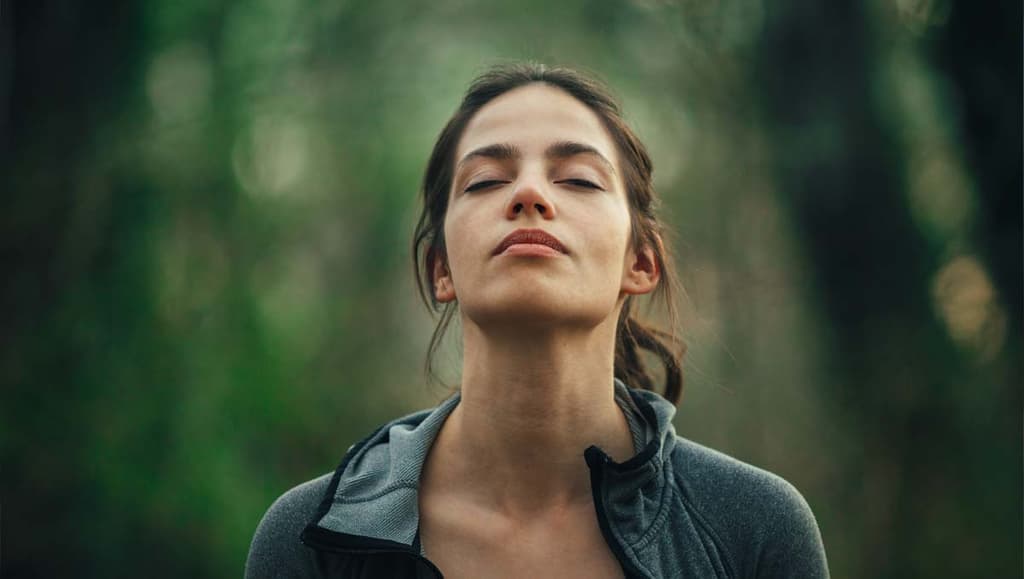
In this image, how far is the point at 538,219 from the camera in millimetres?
1948

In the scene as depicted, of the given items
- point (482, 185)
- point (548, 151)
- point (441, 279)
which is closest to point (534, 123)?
point (548, 151)

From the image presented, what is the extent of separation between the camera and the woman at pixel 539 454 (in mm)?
1889

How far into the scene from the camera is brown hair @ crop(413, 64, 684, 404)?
2.31 metres

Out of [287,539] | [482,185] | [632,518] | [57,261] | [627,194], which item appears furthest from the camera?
[57,261]

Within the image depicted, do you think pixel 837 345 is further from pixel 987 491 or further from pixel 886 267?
pixel 987 491

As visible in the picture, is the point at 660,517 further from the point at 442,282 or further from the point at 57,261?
the point at 57,261

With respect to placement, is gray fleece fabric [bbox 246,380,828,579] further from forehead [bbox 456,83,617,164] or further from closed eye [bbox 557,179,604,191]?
forehead [bbox 456,83,617,164]

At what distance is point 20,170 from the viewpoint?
5188mm

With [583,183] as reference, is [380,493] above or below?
below

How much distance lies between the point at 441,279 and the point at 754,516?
3.14ft

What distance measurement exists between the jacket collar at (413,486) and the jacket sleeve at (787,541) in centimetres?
24

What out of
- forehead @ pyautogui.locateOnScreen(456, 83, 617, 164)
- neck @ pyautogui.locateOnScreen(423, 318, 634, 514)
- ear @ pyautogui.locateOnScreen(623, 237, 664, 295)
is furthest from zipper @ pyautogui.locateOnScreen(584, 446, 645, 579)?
forehead @ pyautogui.locateOnScreen(456, 83, 617, 164)

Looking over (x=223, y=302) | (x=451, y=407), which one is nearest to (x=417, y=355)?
(x=223, y=302)

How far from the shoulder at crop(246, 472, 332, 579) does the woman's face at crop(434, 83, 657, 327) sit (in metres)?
0.57
